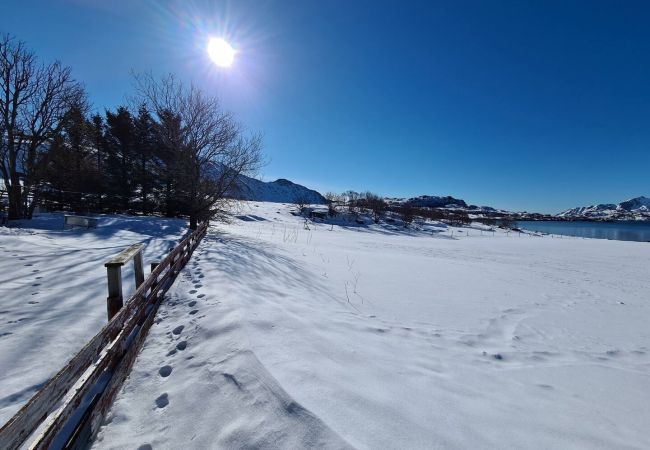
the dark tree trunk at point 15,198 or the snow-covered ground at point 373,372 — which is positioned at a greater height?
the dark tree trunk at point 15,198

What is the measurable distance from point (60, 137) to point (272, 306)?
18.6m

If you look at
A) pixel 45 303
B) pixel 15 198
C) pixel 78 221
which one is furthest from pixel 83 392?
pixel 15 198

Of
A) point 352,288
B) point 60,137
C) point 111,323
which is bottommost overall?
point 352,288

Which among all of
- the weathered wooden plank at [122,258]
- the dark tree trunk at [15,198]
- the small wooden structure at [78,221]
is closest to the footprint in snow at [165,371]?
the weathered wooden plank at [122,258]

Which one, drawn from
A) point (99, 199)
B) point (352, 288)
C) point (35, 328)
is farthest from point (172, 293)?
point (99, 199)

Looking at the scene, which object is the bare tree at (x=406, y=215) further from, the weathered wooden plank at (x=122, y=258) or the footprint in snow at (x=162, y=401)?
the footprint in snow at (x=162, y=401)

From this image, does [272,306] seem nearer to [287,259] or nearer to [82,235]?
[287,259]

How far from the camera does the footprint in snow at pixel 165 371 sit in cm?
339

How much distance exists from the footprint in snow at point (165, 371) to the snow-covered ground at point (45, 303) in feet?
3.59

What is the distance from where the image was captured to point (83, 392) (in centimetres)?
239

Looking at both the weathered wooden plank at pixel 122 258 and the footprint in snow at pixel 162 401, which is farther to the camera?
the weathered wooden plank at pixel 122 258

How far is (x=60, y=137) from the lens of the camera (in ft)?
54.4

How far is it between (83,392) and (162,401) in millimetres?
768

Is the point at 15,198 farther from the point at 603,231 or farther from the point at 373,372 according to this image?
the point at 603,231
